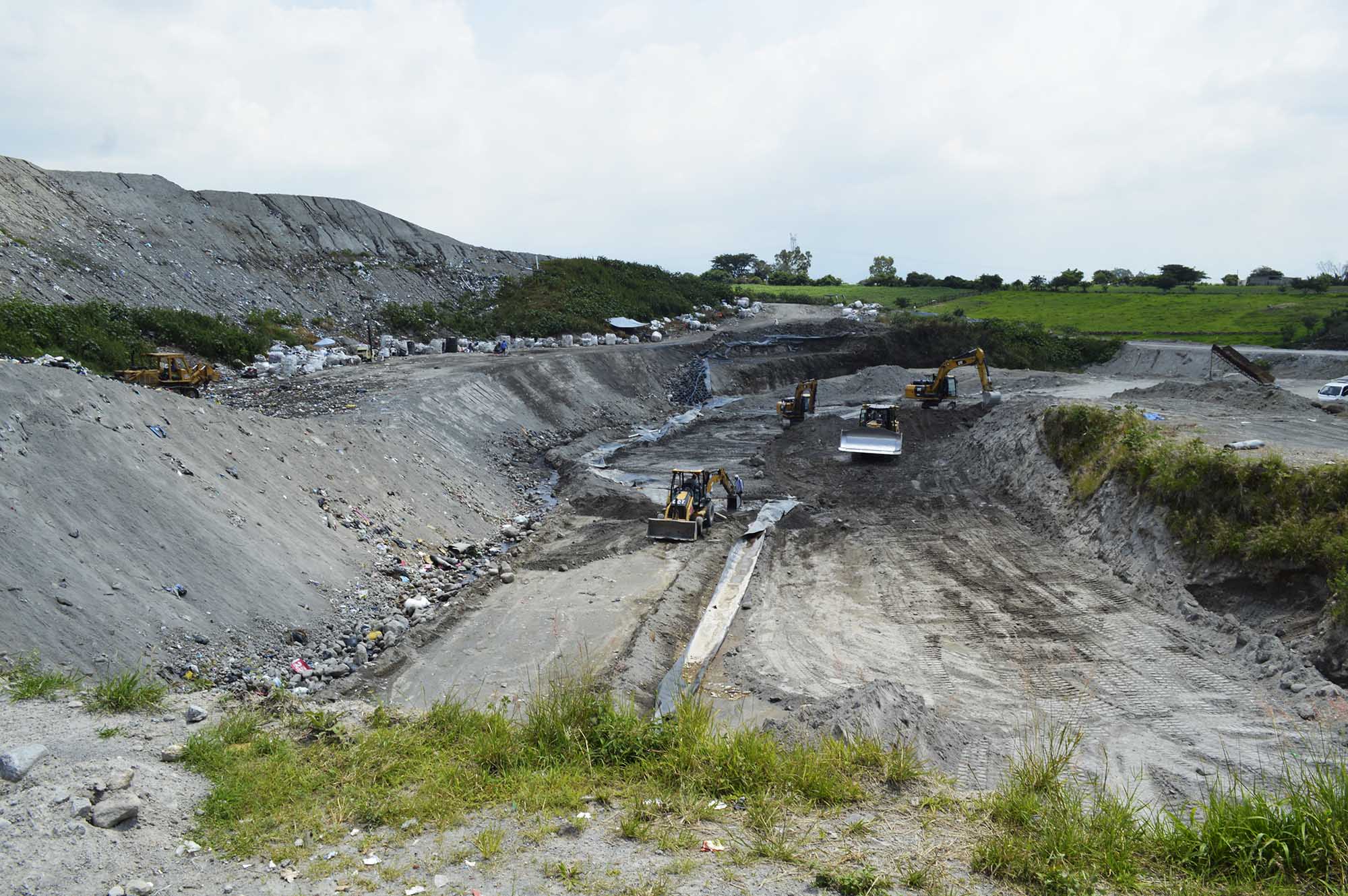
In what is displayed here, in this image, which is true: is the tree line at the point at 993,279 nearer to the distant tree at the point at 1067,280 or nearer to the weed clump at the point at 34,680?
the distant tree at the point at 1067,280

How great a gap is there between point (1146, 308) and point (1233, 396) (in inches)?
1500

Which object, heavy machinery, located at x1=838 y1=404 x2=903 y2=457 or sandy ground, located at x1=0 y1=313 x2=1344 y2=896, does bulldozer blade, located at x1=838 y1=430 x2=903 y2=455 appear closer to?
heavy machinery, located at x1=838 y1=404 x2=903 y2=457

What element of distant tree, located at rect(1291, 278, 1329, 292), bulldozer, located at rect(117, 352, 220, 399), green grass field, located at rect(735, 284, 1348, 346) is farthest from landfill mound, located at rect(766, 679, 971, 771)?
distant tree, located at rect(1291, 278, 1329, 292)

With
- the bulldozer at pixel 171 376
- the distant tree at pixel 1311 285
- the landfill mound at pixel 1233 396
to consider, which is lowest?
the landfill mound at pixel 1233 396

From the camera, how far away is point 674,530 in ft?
57.8

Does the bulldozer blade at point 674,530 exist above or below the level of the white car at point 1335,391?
below

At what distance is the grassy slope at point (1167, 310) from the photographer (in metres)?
50.6

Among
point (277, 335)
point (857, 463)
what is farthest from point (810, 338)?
point (277, 335)

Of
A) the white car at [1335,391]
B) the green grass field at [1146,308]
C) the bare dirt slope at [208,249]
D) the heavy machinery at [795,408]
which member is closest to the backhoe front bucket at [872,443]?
the heavy machinery at [795,408]

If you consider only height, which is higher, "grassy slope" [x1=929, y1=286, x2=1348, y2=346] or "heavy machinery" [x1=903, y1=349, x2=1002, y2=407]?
"grassy slope" [x1=929, y1=286, x2=1348, y2=346]

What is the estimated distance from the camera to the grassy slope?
5062 centimetres

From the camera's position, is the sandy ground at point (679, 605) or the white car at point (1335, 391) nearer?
the sandy ground at point (679, 605)

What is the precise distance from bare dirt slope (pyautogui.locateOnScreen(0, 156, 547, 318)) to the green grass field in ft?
101

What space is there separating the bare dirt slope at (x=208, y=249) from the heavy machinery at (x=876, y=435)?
26.2 metres
